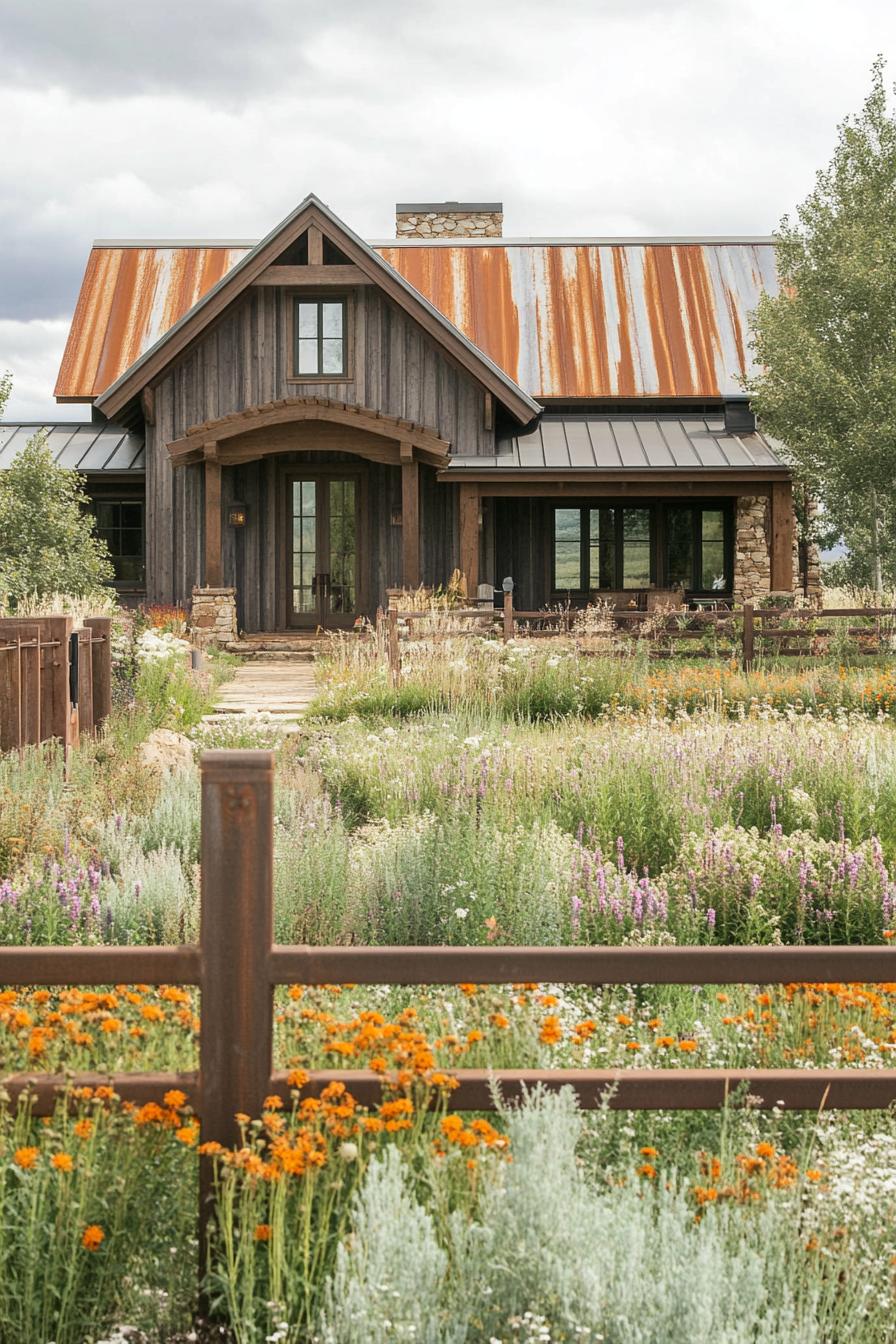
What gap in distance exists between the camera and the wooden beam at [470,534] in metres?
20.0

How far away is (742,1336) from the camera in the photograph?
A: 7.73ft

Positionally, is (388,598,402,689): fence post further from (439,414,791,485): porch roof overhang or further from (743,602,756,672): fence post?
(439,414,791,485): porch roof overhang

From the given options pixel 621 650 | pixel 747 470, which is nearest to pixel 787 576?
pixel 747 470

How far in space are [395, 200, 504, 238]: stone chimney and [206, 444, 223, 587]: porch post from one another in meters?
10.2

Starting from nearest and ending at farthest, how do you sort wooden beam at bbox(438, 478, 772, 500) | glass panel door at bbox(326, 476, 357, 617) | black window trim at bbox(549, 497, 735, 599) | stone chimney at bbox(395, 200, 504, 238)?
wooden beam at bbox(438, 478, 772, 500)
glass panel door at bbox(326, 476, 357, 617)
black window trim at bbox(549, 497, 735, 599)
stone chimney at bbox(395, 200, 504, 238)

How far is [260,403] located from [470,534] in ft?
13.6

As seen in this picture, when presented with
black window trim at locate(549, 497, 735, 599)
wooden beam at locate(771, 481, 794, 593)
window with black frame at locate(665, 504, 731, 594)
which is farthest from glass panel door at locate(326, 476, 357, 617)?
wooden beam at locate(771, 481, 794, 593)

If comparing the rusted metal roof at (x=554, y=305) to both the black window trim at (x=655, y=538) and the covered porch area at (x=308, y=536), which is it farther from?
the covered porch area at (x=308, y=536)

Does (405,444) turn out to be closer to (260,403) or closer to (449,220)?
(260,403)

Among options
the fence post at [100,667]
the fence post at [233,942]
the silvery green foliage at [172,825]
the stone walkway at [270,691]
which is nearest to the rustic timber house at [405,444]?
the stone walkway at [270,691]

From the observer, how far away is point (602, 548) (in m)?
22.2

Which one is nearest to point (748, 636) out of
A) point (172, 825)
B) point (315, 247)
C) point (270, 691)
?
point (270, 691)

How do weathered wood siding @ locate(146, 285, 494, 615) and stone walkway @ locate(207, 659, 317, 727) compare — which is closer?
stone walkway @ locate(207, 659, 317, 727)

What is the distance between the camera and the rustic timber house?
19.8 meters
